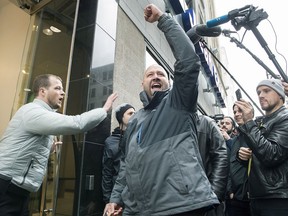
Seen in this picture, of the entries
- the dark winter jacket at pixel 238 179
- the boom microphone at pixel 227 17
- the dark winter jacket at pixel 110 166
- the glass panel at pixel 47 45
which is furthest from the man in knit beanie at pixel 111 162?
the boom microphone at pixel 227 17

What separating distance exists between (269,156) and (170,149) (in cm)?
108

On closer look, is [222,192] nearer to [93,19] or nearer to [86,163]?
[86,163]

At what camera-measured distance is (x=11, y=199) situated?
2160 mm

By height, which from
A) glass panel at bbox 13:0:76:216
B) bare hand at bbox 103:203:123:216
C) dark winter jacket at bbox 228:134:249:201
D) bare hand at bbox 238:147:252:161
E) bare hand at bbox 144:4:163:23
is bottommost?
bare hand at bbox 103:203:123:216

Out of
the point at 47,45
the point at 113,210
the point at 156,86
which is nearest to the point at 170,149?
the point at 156,86

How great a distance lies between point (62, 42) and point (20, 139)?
2886 mm

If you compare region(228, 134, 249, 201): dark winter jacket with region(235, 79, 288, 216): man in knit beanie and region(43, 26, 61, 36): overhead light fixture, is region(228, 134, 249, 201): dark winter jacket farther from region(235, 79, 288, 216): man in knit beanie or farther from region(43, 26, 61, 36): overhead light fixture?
region(43, 26, 61, 36): overhead light fixture

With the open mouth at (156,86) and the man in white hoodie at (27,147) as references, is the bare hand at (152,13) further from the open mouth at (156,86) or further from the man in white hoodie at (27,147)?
the man in white hoodie at (27,147)

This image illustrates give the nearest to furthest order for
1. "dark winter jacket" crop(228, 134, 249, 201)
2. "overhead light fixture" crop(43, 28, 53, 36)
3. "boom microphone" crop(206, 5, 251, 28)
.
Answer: "boom microphone" crop(206, 5, 251, 28) → "dark winter jacket" crop(228, 134, 249, 201) → "overhead light fixture" crop(43, 28, 53, 36)

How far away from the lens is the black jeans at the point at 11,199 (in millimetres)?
2076

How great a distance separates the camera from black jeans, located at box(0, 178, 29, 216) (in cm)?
208

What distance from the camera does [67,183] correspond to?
3.46 meters

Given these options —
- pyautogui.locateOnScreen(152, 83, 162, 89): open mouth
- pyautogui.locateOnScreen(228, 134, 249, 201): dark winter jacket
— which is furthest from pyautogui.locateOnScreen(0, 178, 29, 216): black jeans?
pyautogui.locateOnScreen(228, 134, 249, 201): dark winter jacket

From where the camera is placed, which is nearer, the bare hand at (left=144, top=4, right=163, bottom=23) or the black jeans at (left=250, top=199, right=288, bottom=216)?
the bare hand at (left=144, top=4, right=163, bottom=23)
